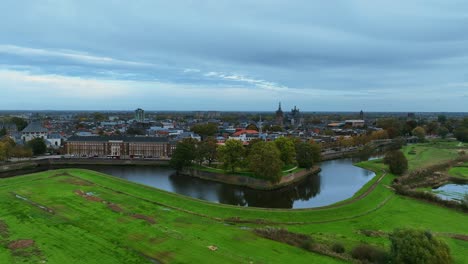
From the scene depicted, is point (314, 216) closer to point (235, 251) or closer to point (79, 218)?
point (235, 251)

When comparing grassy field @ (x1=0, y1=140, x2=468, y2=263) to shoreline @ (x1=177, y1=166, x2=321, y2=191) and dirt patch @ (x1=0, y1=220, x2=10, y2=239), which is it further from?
shoreline @ (x1=177, y1=166, x2=321, y2=191)

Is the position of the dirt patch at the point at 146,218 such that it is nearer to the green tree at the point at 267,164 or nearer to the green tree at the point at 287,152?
the green tree at the point at 267,164

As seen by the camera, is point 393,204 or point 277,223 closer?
point 277,223

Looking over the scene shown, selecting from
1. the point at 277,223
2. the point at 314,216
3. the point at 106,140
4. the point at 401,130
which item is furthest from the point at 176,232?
the point at 401,130

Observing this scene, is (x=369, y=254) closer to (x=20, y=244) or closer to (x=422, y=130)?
(x=20, y=244)

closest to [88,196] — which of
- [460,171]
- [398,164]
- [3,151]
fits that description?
[3,151]

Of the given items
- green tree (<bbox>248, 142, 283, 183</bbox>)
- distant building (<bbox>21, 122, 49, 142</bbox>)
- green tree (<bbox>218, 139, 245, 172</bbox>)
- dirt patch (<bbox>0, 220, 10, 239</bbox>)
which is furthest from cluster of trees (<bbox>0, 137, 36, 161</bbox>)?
green tree (<bbox>248, 142, 283, 183</bbox>)

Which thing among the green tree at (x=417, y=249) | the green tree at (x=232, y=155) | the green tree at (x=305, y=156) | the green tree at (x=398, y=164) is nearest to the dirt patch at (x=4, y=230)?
the green tree at (x=417, y=249)
